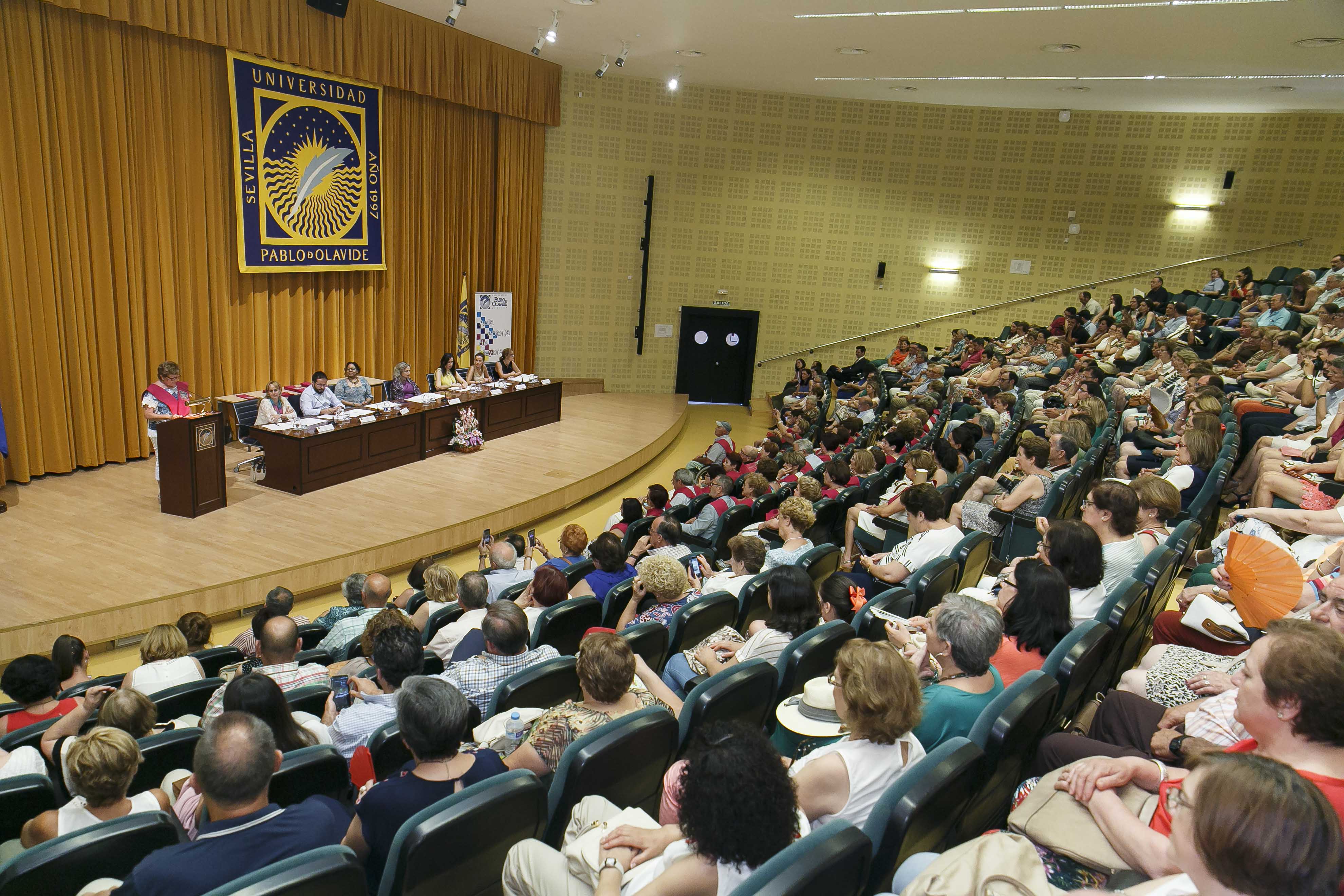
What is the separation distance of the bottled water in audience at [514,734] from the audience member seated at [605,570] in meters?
1.65

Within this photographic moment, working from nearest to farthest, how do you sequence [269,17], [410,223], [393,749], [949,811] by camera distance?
[949,811], [393,749], [269,17], [410,223]

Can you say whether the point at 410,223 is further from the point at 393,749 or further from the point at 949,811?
the point at 949,811

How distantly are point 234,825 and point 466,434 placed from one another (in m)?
7.28

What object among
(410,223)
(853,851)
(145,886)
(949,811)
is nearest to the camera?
(853,851)

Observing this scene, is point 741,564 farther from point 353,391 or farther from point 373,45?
point 373,45

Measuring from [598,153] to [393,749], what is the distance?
1113 centimetres

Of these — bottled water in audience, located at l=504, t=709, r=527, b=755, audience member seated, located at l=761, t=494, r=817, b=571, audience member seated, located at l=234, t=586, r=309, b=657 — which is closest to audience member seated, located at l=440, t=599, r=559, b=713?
bottled water in audience, located at l=504, t=709, r=527, b=755

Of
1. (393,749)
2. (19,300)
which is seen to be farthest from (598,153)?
(393,749)

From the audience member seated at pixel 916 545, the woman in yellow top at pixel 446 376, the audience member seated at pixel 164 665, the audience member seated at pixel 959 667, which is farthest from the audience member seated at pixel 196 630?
the woman in yellow top at pixel 446 376

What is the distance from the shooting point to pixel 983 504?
498 cm

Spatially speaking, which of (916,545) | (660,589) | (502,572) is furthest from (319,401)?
(916,545)

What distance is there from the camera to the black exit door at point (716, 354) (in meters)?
13.6

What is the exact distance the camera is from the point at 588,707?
8.27ft

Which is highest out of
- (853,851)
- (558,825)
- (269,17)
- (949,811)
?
(269,17)
